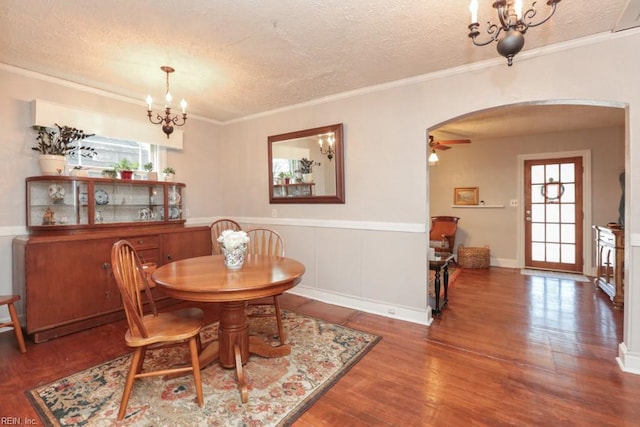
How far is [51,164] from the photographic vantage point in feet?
9.55

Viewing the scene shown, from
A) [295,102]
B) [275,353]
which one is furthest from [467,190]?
[275,353]

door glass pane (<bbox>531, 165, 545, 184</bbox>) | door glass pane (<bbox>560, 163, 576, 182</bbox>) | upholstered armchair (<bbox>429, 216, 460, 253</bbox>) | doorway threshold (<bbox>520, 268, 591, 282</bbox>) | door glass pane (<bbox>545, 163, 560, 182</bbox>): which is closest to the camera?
doorway threshold (<bbox>520, 268, 591, 282</bbox>)

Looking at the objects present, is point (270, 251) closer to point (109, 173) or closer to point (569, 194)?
point (109, 173)

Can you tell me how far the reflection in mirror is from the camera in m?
3.55

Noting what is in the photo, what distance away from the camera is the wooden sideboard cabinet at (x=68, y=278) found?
2.54 m

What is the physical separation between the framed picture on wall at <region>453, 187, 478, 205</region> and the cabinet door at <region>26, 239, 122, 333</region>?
5935 mm

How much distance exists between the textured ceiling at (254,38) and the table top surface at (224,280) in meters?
1.78

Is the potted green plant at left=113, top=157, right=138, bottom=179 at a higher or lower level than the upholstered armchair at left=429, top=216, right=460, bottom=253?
higher

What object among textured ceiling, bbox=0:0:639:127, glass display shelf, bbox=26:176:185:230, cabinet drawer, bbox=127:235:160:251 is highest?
textured ceiling, bbox=0:0:639:127

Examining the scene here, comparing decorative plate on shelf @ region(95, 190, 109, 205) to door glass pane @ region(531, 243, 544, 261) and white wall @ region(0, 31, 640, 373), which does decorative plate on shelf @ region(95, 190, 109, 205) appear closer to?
white wall @ region(0, 31, 640, 373)

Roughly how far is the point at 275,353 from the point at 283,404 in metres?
0.54

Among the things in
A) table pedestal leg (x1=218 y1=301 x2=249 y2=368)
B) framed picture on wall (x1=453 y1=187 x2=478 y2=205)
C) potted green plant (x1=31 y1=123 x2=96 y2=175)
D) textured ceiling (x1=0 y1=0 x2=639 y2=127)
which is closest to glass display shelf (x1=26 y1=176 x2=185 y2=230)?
potted green plant (x1=31 y1=123 x2=96 y2=175)

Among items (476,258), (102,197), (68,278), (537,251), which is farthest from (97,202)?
(537,251)

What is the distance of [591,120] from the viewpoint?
4.36 m
